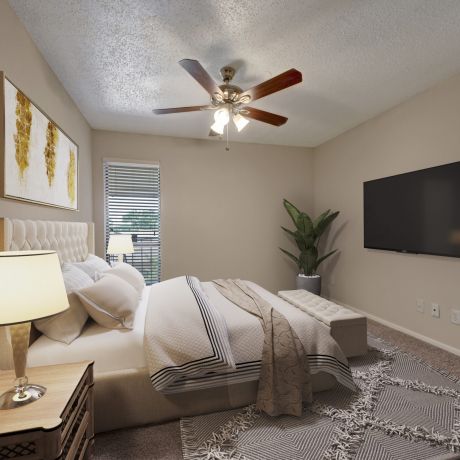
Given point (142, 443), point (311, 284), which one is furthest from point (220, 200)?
point (142, 443)

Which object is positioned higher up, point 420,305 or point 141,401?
point 420,305

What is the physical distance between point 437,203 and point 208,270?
2.89 metres

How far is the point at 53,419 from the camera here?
2.98ft

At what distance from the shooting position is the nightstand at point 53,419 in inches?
34.3

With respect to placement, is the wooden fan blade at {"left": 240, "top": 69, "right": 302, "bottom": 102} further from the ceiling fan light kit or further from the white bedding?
the white bedding

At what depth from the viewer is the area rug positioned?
1.37 m

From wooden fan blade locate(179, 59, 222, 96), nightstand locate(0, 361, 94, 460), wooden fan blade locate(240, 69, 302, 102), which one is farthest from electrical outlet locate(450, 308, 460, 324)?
nightstand locate(0, 361, 94, 460)

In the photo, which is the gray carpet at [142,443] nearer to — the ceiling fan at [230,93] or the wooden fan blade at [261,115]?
the ceiling fan at [230,93]

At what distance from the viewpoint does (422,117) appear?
8.86 feet

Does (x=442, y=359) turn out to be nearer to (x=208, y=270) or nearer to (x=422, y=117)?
(x=422, y=117)

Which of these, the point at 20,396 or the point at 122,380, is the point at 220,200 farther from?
the point at 20,396

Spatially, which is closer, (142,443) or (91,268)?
(142,443)

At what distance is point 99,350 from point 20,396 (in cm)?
50

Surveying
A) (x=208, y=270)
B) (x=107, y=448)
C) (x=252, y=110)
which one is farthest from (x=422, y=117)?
(x=107, y=448)
